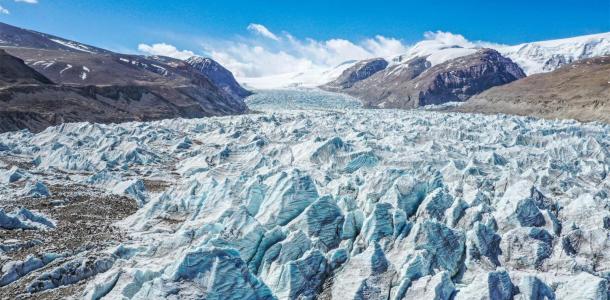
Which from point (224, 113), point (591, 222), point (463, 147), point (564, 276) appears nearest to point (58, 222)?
point (564, 276)

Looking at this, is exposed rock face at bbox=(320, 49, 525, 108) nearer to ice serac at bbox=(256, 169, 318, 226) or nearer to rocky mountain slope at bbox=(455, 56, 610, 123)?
rocky mountain slope at bbox=(455, 56, 610, 123)

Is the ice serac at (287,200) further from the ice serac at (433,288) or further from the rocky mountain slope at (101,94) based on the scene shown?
the rocky mountain slope at (101,94)

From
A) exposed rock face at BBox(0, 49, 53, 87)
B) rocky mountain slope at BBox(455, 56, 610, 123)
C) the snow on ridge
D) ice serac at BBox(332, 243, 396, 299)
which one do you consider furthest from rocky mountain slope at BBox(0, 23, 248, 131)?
rocky mountain slope at BBox(455, 56, 610, 123)

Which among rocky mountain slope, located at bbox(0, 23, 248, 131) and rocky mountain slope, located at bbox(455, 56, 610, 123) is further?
Answer: rocky mountain slope, located at bbox(455, 56, 610, 123)

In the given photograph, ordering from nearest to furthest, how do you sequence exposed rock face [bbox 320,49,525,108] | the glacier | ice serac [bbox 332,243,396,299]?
the glacier
ice serac [bbox 332,243,396,299]
exposed rock face [bbox 320,49,525,108]

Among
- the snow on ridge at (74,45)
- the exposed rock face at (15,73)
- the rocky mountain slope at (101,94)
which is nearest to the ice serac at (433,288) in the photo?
the rocky mountain slope at (101,94)

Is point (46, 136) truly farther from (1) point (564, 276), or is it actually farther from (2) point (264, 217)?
(1) point (564, 276)

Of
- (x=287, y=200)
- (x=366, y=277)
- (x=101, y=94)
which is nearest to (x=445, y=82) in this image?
(x=101, y=94)
